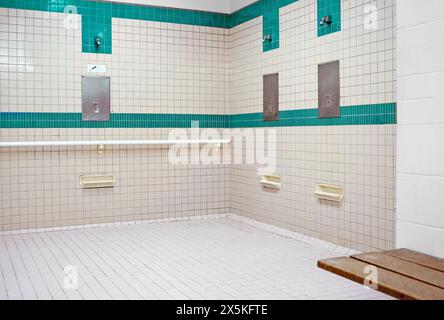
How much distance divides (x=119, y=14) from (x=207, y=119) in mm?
1752

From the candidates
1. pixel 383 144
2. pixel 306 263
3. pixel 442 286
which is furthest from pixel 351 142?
pixel 442 286

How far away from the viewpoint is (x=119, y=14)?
→ 19.8ft

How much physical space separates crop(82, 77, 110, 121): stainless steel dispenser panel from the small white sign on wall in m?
0.09

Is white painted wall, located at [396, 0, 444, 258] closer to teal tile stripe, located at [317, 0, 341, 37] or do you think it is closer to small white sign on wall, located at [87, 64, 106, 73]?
teal tile stripe, located at [317, 0, 341, 37]

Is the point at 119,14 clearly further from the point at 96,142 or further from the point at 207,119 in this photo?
the point at 207,119

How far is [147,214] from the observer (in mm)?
6301

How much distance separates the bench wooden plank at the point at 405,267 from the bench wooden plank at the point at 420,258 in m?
0.04

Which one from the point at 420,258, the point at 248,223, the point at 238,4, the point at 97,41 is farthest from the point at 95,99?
the point at 420,258

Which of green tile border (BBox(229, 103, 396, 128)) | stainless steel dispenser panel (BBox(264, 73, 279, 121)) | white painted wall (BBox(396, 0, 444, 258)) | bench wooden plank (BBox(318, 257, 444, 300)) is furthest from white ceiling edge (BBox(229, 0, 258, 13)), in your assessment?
bench wooden plank (BBox(318, 257, 444, 300))

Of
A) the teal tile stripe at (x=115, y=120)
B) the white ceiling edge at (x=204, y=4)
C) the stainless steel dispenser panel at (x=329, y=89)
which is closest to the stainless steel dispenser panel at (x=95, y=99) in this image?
the teal tile stripe at (x=115, y=120)

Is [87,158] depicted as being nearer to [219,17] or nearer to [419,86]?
[219,17]

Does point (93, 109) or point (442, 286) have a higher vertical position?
point (93, 109)

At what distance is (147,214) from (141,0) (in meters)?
2.73

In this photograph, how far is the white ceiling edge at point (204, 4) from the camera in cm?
625
